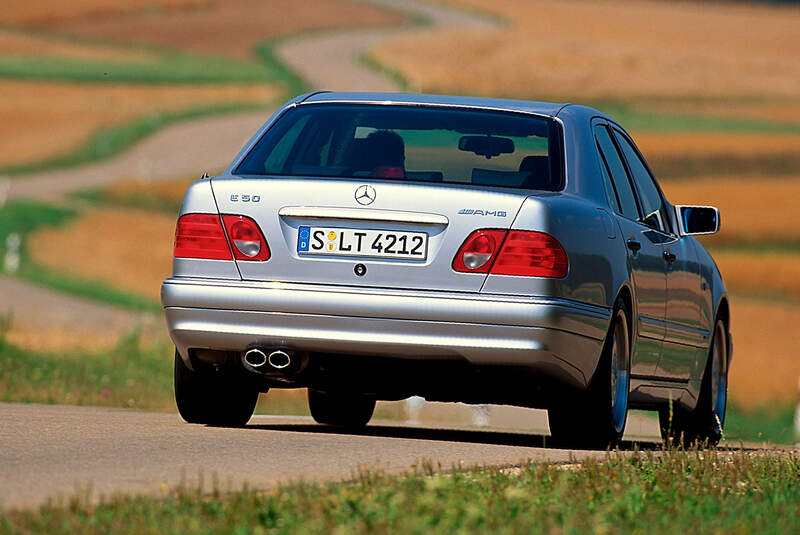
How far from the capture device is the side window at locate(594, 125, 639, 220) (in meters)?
9.84

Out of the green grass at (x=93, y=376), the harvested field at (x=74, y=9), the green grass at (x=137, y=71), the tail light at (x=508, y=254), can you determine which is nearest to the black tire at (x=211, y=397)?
the tail light at (x=508, y=254)

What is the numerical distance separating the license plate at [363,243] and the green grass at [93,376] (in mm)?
5203

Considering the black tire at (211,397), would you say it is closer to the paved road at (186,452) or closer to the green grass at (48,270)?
the paved road at (186,452)

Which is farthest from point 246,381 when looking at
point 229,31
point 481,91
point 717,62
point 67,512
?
point 229,31

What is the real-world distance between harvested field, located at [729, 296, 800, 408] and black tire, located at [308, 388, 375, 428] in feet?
33.9

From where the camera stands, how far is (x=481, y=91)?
2504 inches

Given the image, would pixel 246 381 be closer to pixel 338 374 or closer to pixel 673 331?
pixel 338 374

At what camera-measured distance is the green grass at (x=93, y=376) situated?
45.1ft

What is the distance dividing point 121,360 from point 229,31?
247ft

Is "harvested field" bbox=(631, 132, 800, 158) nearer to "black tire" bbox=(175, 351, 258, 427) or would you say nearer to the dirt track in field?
the dirt track in field

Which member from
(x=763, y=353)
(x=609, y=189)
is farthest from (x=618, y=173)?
(x=763, y=353)

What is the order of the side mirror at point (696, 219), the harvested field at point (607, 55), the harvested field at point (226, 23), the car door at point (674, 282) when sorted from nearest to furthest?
the car door at point (674, 282)
the side mirror at point (696, 219)
the harvested field at point (607, 55)
the harvested field at point (226, 23)

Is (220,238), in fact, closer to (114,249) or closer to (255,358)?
(255,358)

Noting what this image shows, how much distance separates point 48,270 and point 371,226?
23.9m
